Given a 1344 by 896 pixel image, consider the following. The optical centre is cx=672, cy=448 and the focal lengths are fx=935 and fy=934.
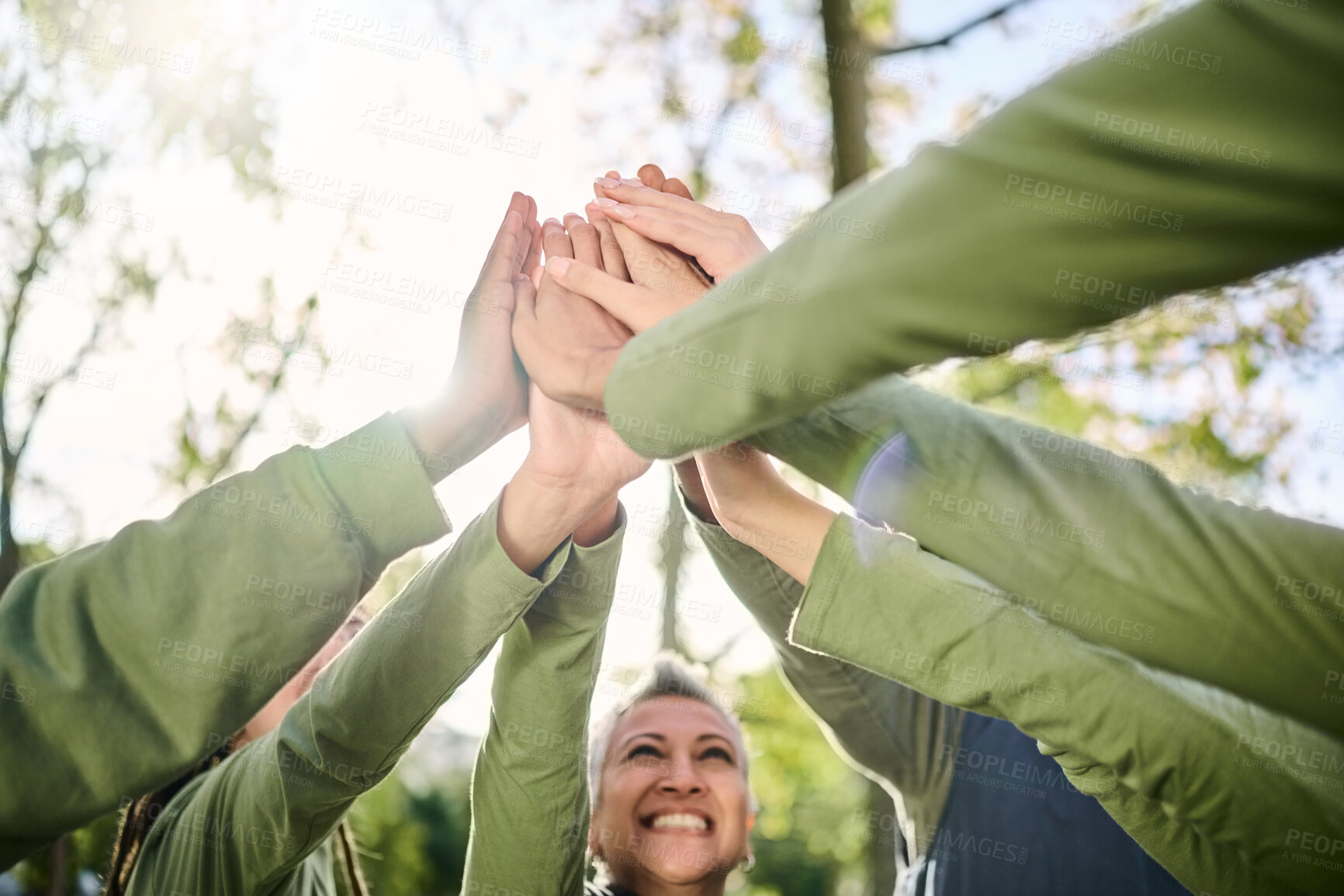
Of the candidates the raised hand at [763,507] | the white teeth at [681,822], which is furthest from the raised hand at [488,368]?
the white teeth at [681,822]

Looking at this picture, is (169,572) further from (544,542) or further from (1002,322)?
(1002,322)

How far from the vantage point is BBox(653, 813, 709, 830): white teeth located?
283cm

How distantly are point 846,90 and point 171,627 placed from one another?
3765mm

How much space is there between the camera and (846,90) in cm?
424

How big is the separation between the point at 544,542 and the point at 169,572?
680mm

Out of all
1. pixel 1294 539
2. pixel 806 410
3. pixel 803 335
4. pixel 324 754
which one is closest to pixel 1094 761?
pixel 1294 539

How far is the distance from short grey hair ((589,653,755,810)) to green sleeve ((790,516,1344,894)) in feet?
5.47

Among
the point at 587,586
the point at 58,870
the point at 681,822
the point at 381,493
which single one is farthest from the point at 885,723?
the point at 58,870

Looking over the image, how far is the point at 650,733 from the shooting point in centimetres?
299

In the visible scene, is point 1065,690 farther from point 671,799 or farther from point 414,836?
point 414,836

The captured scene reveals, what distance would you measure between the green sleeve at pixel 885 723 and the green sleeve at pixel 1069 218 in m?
1.56

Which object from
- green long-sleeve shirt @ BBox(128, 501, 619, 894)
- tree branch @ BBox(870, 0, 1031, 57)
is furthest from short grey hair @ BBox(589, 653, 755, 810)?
tree branch @ BBox(870, 0, 1031, 57)

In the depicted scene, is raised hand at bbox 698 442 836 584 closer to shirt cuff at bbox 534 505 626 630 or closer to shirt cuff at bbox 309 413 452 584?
shirt cuff at bbox 534 505 626 630

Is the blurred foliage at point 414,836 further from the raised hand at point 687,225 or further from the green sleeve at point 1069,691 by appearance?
the green sleeve at point 1069,691
